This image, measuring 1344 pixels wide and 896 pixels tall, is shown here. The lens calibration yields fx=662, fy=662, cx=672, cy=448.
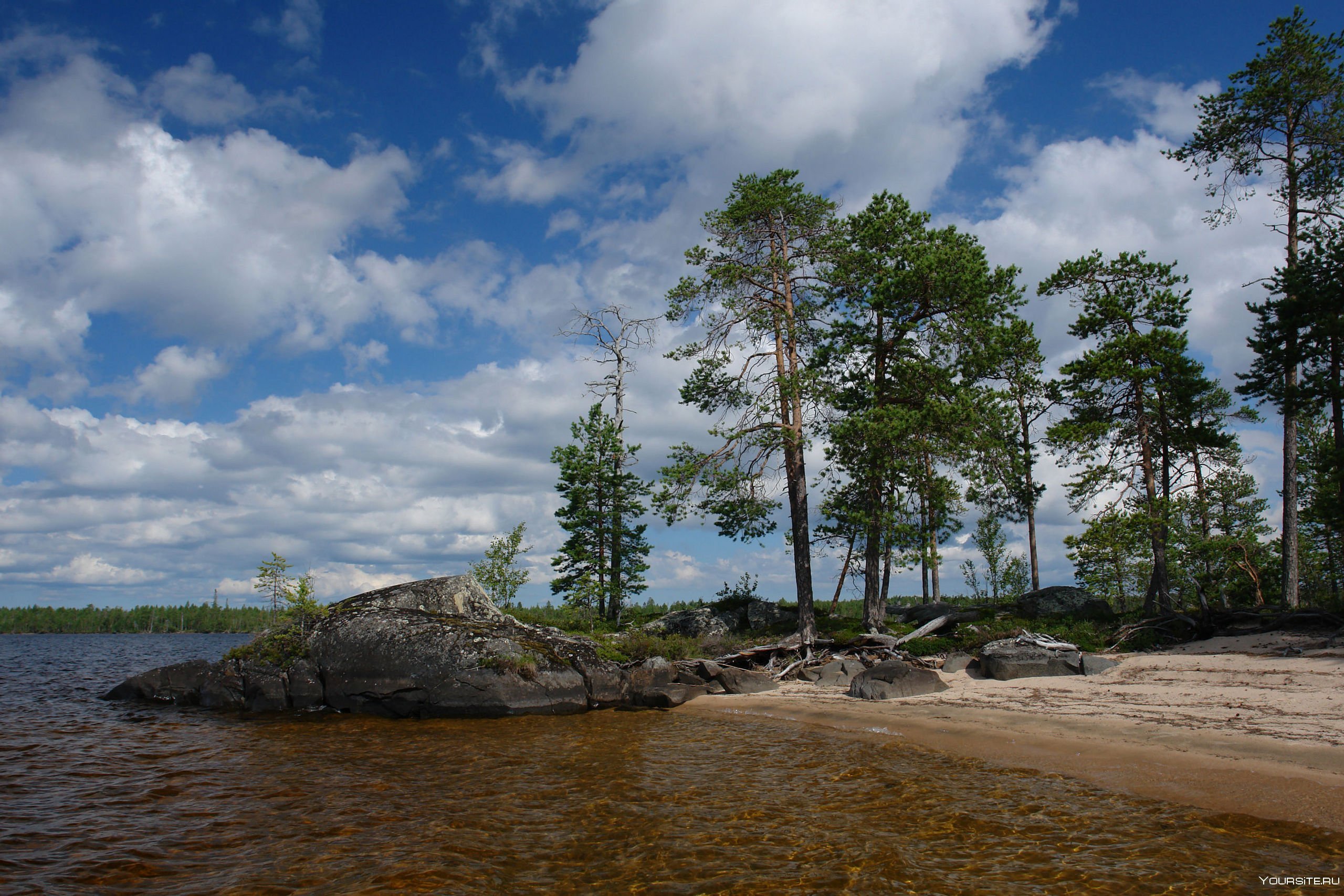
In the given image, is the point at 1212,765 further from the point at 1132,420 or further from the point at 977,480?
the point at 1132,420

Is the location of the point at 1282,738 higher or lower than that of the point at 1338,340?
lower

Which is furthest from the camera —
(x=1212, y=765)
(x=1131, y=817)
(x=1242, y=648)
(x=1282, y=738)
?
(x=1242, y=648)

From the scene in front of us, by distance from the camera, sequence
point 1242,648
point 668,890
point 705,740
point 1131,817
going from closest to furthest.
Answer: point 668,890 → point 1131,817 → point 705,740 → point 1242,648

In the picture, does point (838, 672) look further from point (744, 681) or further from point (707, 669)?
point (707, 669)

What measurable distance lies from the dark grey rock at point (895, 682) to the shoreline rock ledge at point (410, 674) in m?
5.75

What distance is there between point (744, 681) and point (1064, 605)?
45.1 feet

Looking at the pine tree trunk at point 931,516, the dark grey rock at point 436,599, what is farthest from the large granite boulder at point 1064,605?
the dark grey rock at point 436,599

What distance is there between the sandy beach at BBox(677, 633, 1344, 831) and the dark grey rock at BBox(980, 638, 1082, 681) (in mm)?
429

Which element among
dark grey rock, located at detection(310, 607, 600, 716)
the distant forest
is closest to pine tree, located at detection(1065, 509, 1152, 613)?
dark grey rock, located at detection(310, 607, 600, 716)

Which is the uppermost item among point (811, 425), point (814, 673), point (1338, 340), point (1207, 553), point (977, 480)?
point (1338, 340)

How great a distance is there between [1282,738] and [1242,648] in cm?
843

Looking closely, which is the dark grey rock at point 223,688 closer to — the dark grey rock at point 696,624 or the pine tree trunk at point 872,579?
the dark grey rock at point 696,624

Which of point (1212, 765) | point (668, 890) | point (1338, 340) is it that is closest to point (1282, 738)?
point (1212, 765)

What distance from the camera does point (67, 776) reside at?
1044 cm
